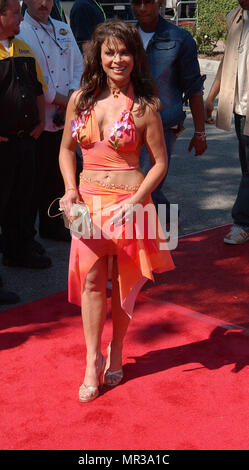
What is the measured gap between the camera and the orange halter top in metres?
3.57

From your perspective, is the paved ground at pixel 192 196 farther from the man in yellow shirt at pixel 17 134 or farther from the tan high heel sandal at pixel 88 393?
the tan high heel sandal at pixel 88 393

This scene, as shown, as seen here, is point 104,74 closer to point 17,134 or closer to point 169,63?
point 17,134

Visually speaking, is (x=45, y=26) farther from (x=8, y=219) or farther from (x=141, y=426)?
(x=141, y=426)

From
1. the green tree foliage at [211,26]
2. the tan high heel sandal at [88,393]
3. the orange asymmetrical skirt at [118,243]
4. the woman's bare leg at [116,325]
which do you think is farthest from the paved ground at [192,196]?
the green tree foliage at [211,26]

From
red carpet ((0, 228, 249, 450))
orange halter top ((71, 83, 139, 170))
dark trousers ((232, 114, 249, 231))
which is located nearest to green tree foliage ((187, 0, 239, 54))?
dark trousers ((232, 114, 249, 231))

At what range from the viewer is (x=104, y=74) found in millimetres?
3678

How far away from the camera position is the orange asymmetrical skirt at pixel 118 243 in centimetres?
360

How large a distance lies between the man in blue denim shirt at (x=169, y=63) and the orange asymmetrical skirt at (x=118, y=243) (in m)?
1.80

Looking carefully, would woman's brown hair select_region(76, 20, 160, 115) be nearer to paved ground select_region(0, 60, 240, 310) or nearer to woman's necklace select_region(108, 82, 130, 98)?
woman's necklace select_region(108, 82, 130, 98)

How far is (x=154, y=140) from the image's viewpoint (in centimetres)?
366

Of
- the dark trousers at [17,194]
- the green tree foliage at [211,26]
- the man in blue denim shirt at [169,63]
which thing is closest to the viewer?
the dark trousers at [17,194]

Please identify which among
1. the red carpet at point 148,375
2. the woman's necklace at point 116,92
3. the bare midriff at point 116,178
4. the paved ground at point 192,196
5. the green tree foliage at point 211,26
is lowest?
the green tree foliage at point 211,26

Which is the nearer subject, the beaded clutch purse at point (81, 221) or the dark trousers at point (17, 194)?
the beaded clutch purse at point (81, 221)
